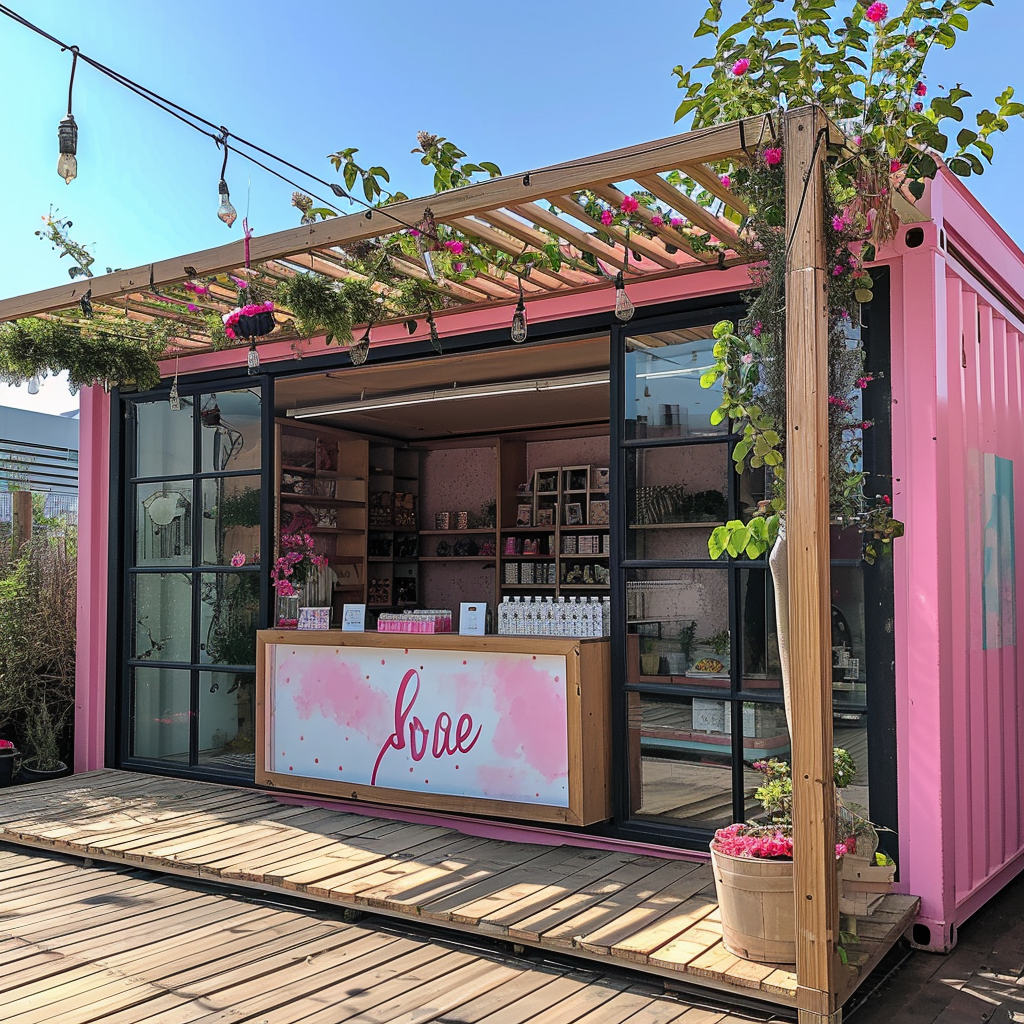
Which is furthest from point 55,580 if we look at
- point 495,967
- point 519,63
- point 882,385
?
point 519,63

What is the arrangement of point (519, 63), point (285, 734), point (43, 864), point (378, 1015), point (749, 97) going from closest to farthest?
point (378, 1015) → point (749, 97) → point (43, 864) → point (285, 734) → point (519, 63)

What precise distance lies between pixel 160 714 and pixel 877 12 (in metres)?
5.52

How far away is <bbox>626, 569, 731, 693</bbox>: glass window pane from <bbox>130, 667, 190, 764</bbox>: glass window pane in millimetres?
3090

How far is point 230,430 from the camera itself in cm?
633

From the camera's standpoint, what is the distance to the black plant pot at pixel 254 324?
13.7ft

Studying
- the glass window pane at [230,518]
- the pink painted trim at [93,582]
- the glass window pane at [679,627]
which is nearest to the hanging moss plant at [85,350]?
the glass window pane at [230,518]

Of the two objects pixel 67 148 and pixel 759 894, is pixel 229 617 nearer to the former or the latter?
pixel 67 148

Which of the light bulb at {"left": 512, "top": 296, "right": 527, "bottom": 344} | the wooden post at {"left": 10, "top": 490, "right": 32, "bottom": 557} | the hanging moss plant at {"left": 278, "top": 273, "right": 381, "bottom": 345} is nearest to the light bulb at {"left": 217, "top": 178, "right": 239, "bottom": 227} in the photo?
the hanging moss plant at {"left": 278, "top": 273, "right": 381, "bottom": 345}

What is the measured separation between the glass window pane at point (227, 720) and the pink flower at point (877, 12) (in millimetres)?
4646

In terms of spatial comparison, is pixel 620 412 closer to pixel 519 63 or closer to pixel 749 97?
pixel 749 97

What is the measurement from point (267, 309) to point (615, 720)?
8.00 ft

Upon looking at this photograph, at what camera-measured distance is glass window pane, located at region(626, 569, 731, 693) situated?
453cm

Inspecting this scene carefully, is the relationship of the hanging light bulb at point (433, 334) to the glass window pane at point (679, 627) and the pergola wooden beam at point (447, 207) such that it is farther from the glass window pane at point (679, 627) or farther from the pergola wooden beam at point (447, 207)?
the glass window pane at point (679, 627)

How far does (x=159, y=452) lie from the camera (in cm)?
663
